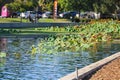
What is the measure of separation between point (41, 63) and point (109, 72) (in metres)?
5.03

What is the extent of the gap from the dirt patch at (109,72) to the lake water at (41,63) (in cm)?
137

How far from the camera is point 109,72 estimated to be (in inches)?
551

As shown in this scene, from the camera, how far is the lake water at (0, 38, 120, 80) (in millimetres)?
15281

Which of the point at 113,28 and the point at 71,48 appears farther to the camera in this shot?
the point at 113,28

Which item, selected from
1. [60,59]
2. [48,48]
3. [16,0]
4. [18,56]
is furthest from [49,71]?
[16,0]

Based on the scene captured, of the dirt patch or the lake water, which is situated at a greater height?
the dirt patch

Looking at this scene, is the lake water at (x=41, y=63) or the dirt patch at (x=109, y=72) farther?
the lake water at (x=41, y=63)

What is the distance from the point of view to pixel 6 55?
2152 cm

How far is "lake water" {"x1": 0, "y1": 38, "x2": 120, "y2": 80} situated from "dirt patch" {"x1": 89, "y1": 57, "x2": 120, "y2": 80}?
137 centimetres

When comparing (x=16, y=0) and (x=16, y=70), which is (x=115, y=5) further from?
(x=16, y=70)

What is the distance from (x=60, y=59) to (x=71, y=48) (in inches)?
213

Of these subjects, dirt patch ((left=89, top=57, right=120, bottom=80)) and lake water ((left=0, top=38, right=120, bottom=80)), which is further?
lake water ((left=0, top=38, right=120, bottom=80))

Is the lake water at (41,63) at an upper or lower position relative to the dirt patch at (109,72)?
lower

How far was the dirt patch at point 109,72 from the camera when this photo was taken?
1313 centimetres
